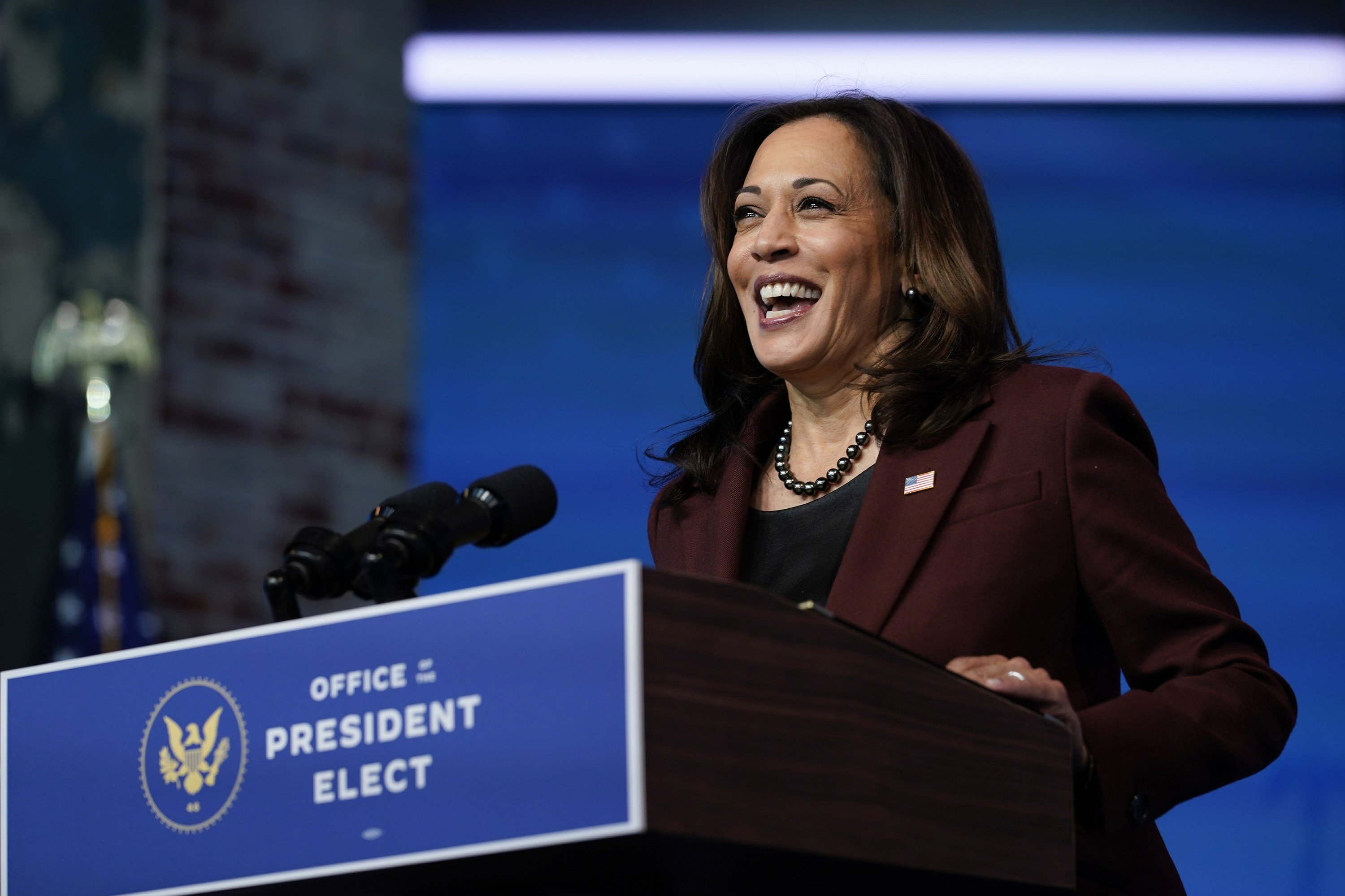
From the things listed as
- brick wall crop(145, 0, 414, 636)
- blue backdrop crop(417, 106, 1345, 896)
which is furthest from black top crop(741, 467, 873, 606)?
brick wall crop(145, 0, 414, 636)

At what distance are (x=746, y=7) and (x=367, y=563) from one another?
474cm

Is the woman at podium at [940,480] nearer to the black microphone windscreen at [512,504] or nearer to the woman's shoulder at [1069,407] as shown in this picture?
the woman's shoulder at [1069,407]

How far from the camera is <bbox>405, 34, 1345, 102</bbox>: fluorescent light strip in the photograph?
5332 mm

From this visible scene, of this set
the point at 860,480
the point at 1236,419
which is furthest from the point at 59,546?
the point at 860,480

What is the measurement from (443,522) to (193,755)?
10.3 inches

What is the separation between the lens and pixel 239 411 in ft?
18.6

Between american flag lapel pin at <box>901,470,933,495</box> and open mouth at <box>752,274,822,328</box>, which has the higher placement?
open mouth at <box>752,274,822,328</box>

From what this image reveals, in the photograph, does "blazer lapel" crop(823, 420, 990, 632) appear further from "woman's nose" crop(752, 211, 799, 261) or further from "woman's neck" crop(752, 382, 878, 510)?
"woman's nose" crop(752, 211, 799, 261)

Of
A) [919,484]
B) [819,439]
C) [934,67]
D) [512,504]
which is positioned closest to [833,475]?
[819,439]

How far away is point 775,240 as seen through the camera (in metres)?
1.92

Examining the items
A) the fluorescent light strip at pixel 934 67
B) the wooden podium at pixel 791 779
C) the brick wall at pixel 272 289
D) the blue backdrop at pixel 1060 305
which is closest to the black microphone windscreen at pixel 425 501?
the wooden podium at pixel 791 779

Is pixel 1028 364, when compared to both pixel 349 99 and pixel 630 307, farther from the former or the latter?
Result: pixel 349 99

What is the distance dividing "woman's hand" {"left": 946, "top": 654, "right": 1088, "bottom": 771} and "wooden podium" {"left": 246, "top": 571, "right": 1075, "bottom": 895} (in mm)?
58

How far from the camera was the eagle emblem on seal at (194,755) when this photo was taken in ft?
3.87
